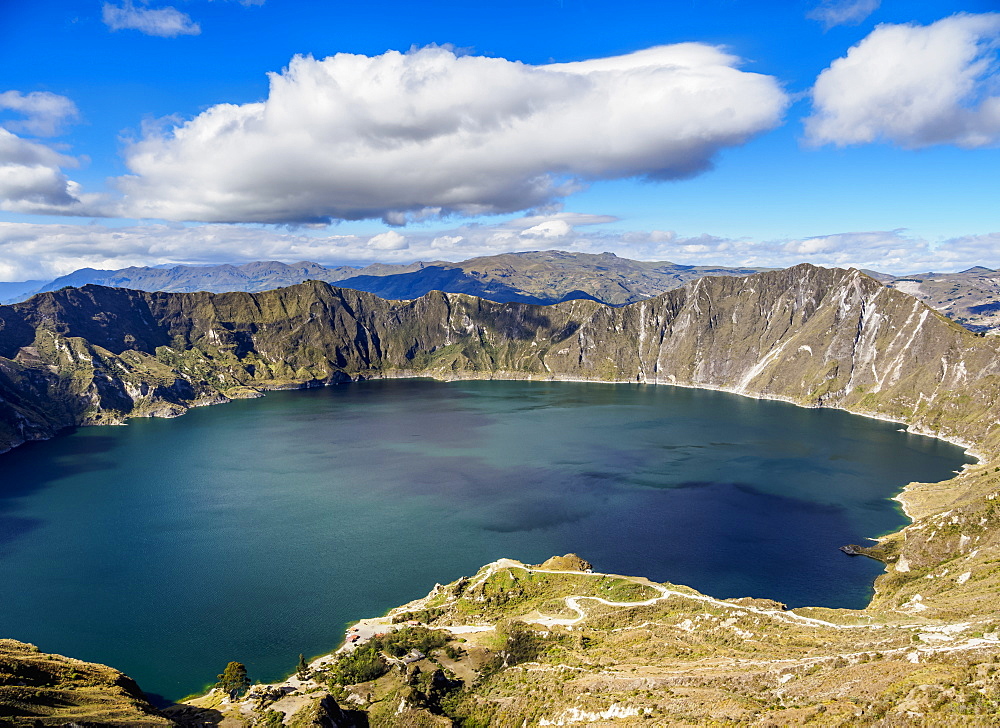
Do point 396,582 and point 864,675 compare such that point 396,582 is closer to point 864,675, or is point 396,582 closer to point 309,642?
point 309,642

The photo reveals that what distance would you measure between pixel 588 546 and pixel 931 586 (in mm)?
61344

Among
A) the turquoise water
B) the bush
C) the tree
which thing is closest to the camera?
the bush

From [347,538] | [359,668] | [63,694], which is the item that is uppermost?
[63,694]

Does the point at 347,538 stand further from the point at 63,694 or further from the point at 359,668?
the point at 63,694

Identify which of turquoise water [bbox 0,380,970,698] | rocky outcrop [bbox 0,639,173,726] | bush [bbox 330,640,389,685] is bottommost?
turquoise water [bbox 0,380,970,698]

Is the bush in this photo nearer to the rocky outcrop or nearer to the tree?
the tree

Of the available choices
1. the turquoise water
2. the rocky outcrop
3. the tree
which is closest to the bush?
the tree

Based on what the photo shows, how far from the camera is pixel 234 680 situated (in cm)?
7781

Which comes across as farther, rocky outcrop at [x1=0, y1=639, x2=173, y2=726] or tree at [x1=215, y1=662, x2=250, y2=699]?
tree at [x1=215, y1=662, x2=250, y2=699]

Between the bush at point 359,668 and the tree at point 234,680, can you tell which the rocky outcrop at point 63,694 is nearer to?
the tree at point 234,680

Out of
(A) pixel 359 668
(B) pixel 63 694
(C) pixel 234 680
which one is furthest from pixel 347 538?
(B) pixel 63 694

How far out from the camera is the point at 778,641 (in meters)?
63.6

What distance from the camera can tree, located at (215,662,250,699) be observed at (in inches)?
3056

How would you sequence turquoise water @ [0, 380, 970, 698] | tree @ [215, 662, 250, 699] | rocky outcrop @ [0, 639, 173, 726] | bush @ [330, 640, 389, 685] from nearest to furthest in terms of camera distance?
rocky outcrop @ [0, 639, 173, 726], bush @ [330, 640, 389, 685], tree @ [215, 662, 250, 699], turquoise water @ [0, 380, 970, 698]
